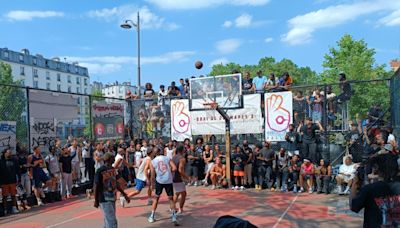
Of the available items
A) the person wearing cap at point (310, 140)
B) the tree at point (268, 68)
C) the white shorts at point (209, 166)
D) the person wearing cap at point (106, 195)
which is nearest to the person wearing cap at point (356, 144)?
the person wearing cap at point (310, 140)

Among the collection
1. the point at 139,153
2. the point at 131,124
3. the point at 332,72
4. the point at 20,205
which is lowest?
the point at 20,205

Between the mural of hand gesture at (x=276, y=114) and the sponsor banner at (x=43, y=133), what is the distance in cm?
808

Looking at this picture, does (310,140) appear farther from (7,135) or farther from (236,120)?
(7,135)

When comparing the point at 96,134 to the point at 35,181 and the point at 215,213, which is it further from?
the point at 215,213

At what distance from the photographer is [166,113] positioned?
57.2 feet

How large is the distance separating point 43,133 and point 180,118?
5.83 metres

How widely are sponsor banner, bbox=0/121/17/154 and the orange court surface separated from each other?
2128 mm

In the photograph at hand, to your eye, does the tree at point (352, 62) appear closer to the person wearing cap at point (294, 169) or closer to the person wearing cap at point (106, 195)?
the person wearing cap at point (294, 169)

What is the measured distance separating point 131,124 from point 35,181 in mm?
7040

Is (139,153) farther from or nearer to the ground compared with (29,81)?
nearer to the ground

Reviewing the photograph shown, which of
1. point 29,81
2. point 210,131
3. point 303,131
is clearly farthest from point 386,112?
point 29,81

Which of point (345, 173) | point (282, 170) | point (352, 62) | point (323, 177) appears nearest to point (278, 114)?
point (282, 170)

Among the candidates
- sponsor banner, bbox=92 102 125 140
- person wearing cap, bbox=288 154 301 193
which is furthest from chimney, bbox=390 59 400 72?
sponsor banner, bbox=92 102 125 140

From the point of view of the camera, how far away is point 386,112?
42.9ft
